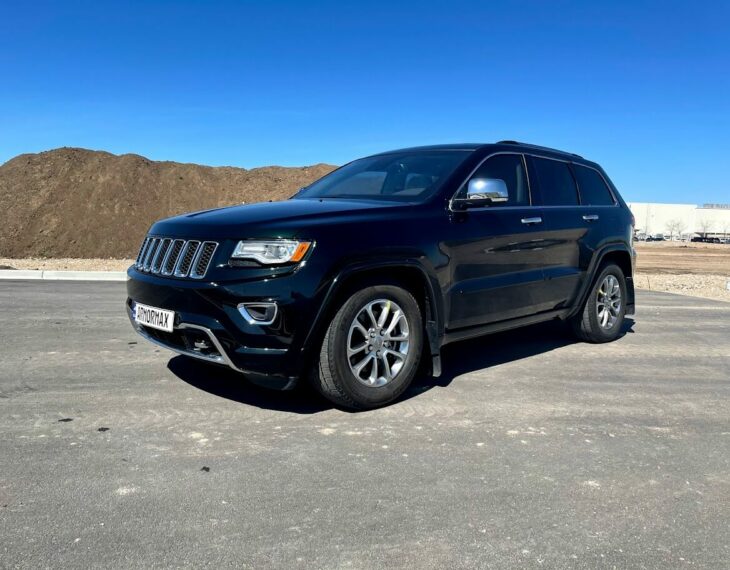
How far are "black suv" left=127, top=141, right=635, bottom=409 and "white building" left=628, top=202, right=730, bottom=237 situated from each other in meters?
139

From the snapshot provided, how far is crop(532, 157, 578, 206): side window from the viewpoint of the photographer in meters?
5.52

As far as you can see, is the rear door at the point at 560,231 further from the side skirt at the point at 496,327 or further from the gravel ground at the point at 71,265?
the gravel ground at the point at 71,265

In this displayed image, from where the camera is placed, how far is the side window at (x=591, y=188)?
20.0ft

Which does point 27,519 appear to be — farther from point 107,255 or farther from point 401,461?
point 107,255

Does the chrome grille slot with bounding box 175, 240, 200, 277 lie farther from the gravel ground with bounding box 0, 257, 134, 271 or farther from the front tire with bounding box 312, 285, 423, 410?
the gravel ground with bounding box 0, 257, 134, 271

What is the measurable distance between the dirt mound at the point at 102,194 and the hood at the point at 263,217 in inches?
1678

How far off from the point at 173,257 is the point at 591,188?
4.31m

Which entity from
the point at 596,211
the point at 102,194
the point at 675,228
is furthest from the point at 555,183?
the point at 675,228

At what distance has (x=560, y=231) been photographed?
5.48 meters

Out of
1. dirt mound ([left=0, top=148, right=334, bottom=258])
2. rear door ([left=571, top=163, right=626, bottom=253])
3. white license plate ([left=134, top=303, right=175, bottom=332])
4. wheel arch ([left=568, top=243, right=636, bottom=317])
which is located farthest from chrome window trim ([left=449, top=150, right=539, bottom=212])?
dirt mound ([left=0, top=148, right=334, bottom=258])

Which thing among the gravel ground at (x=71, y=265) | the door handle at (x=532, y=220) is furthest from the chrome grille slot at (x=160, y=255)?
the gravel ground at (x=71, y=265)

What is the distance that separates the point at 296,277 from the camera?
11.5 ft

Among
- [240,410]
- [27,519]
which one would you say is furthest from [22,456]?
[240,410]

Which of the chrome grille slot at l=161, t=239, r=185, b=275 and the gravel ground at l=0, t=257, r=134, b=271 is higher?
the chrome grille slot at l=161, t=239, r=185, b=275
